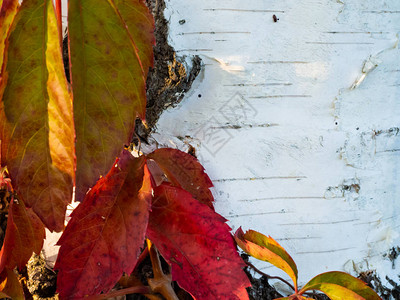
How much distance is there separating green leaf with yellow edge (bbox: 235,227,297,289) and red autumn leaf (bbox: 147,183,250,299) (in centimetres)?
6

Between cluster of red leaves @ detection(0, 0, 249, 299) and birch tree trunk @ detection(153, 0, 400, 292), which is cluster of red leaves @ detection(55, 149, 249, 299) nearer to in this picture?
cluster of red leaves @ detection(0, 0, 249, 299)

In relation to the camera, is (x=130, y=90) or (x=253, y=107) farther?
(x=253, y=107)

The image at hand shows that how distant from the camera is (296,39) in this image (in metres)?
0.77

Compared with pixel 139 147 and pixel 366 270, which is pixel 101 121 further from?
pixel 366 270

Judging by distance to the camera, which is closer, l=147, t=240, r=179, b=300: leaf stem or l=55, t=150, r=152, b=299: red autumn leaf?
l=55, t=150, r=152, b=299: red autumn leaf

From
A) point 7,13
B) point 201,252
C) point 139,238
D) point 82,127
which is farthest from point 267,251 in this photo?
point 7,13

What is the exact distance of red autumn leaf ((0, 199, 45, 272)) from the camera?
2.27 ft

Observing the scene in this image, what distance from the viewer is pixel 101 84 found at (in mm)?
502

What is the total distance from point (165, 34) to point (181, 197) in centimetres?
31

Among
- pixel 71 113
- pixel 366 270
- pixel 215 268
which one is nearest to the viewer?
pixel 71 113

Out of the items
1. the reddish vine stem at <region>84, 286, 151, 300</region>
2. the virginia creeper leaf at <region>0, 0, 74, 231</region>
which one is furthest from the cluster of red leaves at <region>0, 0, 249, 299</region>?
the reddish vine stem at <region>84, 286, 151, 300</region>

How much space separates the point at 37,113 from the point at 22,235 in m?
0.32

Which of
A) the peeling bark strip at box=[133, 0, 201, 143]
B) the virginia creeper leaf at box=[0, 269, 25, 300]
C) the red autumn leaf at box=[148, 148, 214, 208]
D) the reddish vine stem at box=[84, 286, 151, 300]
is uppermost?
the peeling bark strip at box=[133, 0, 201, 143]

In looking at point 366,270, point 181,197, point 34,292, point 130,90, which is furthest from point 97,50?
point 366,270
